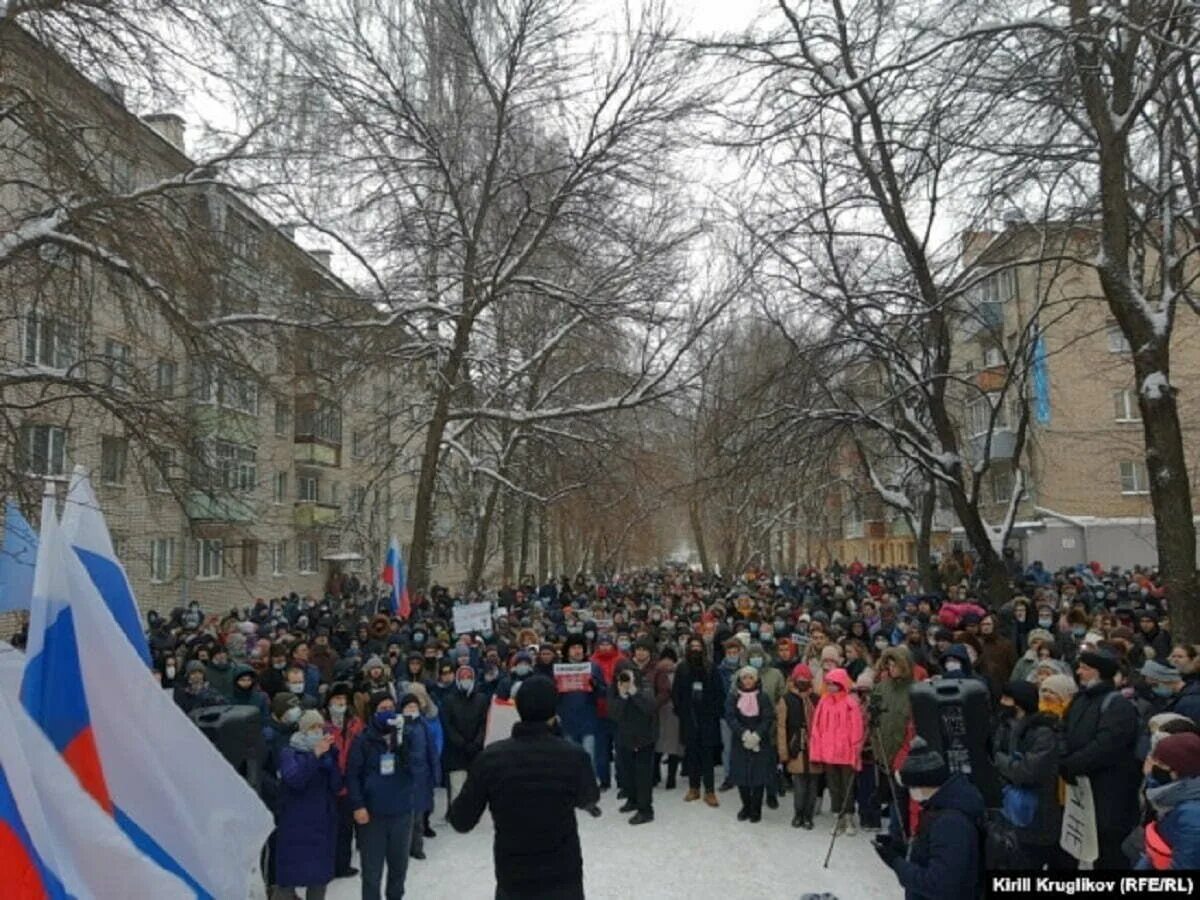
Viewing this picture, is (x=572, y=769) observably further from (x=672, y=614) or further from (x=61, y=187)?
(x=672, y=614)

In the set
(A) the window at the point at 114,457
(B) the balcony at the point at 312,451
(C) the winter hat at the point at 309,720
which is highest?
(B) the balcony at the point at 312,451

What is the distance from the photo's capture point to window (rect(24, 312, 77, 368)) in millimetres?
8742

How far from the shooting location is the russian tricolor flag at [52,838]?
3.44 meters

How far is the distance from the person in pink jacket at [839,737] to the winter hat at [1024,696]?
258 centimetres

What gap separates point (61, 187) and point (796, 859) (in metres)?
8.19

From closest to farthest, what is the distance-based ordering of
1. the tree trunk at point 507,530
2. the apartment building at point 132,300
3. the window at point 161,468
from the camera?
the apartment building at point 132,300, the window at point 161,468, the tree trunk at point 507,530

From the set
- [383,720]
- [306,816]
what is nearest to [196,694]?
[383,720]

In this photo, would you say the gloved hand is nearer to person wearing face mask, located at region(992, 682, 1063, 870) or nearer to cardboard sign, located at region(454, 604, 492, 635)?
person wearing face mask, located at region(992, 682, 1063, 870)

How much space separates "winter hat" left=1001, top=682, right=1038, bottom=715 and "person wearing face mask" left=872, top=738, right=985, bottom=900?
2.17 meters

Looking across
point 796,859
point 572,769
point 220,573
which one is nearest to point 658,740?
point 796,859

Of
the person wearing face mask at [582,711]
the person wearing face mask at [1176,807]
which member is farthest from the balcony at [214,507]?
the person wearing face mask at [1176,807]

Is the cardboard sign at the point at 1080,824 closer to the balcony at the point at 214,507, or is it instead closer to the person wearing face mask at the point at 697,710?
the person wearing face mask at the point at 697,710

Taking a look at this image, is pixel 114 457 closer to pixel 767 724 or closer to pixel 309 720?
pixel 309 720

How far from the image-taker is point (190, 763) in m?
4.68
